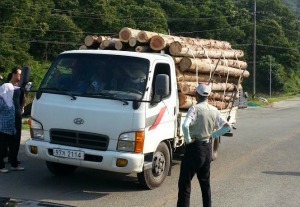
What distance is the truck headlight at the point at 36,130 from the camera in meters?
7.21

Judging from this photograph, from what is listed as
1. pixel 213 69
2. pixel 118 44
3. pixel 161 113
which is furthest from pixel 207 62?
pixel 161 113

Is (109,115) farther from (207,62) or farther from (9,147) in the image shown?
(207,62)

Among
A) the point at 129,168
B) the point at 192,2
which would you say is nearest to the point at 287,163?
the point at 129,168

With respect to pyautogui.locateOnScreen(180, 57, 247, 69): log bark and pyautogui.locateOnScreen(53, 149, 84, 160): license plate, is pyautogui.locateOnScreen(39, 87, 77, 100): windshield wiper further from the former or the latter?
pyautogui.locateOnScreen(180, 57, 247, 69): log bark

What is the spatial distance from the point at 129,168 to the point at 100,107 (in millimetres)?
972

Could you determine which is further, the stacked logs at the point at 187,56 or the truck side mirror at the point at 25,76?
the stacked logs at the point at 187,56

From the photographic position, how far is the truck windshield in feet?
23.5

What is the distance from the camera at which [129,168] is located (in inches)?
264

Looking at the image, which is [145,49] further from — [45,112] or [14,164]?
[14,164]

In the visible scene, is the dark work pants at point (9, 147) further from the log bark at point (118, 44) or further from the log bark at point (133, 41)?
the log bark at point (133, 41)

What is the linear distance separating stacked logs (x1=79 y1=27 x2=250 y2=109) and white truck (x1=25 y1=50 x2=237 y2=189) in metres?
0.61

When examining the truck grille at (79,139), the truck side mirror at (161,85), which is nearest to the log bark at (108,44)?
the truck side mirror at (161,85)

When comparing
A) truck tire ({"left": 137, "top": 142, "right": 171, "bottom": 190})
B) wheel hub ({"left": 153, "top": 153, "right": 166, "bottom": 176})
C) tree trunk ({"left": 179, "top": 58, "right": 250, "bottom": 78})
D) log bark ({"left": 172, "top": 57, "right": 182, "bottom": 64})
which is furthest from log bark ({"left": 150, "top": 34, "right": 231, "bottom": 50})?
wheel hub ({"left": 153, "top": 153, "right": 166, "bottom": 176})

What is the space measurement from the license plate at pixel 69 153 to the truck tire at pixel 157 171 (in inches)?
39.2
